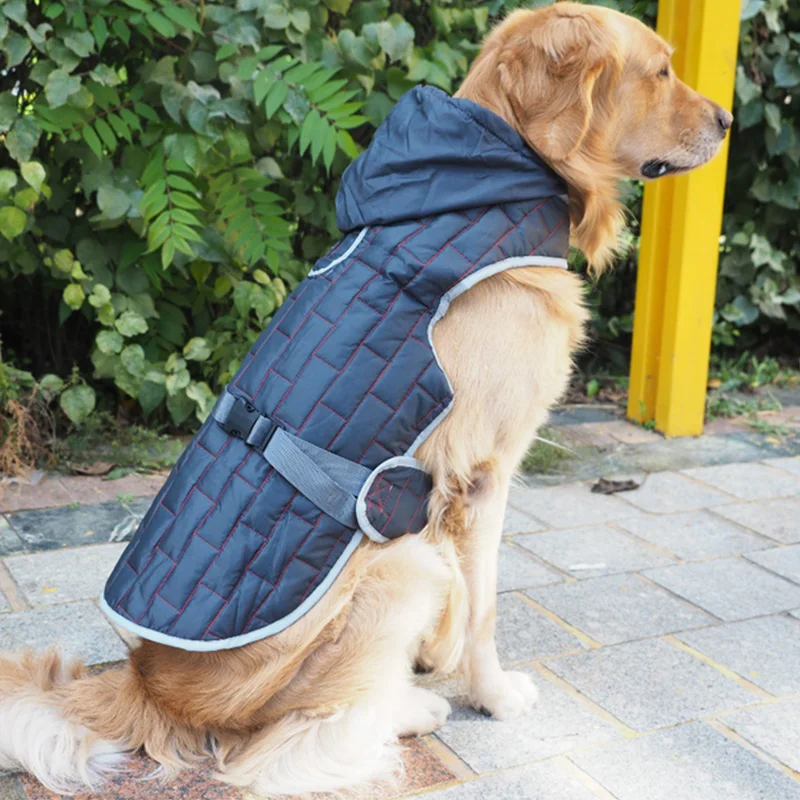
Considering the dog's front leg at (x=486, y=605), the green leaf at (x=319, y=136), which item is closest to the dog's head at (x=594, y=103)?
the dog's front leg at (x=486, y=605)

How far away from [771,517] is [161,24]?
3021mm

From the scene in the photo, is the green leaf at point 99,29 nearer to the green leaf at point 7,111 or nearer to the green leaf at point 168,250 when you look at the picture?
the green leaf at point 7,111

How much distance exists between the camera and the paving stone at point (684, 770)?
7.23 ft

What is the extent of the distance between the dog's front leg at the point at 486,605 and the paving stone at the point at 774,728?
0.52 meters

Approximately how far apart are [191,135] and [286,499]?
2.28 metres

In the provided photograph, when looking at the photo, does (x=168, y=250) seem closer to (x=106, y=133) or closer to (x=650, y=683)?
(x=106, y=133)

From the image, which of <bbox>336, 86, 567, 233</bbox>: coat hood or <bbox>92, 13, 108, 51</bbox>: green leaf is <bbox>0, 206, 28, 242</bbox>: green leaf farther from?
<bbox>336, 86, 567, 233</bbox>: coat hood

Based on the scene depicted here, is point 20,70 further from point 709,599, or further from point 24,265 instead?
point 709,599

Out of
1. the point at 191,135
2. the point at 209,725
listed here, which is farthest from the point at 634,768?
the point at 191,135

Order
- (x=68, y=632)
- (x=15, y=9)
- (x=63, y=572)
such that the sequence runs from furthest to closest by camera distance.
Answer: (x=15, y=9)
(x=63, y=572)
(x=68, y=632)

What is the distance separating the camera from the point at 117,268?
432 centimetres

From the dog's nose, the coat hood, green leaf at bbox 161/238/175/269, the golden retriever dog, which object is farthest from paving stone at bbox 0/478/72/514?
the dog's nose

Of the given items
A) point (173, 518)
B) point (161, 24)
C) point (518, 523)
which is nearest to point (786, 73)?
point (518, 523)

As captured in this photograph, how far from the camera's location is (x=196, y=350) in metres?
4.30
